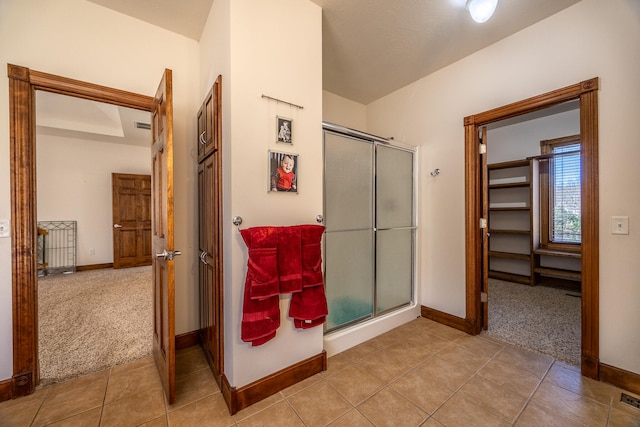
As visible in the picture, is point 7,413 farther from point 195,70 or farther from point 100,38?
point 195,70

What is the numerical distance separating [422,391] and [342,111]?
312 centimetres

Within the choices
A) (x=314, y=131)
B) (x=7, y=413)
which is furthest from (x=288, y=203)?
(x=7, y=413)

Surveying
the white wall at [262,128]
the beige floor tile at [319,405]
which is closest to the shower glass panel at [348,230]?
the white wall at [262,128]

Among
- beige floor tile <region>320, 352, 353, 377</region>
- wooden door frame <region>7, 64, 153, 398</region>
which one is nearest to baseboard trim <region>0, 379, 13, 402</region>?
wooden door frame <region>7, 64, 153, 398</region>

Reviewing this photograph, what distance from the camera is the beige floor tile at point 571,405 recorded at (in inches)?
57.1

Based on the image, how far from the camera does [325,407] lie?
1.55 metres

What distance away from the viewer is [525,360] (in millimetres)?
2027

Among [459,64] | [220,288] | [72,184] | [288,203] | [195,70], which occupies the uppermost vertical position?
[459,64]

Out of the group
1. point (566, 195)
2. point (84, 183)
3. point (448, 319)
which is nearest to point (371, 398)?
point (448, 319)

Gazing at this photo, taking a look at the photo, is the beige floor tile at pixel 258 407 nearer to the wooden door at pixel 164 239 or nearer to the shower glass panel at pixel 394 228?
the wooden door at pixel 164 239

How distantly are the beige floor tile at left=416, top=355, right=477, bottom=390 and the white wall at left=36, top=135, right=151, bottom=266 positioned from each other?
612cm

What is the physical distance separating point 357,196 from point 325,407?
1.61 metres

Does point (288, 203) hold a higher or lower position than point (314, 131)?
lower

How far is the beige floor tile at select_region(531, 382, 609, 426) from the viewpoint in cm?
145
